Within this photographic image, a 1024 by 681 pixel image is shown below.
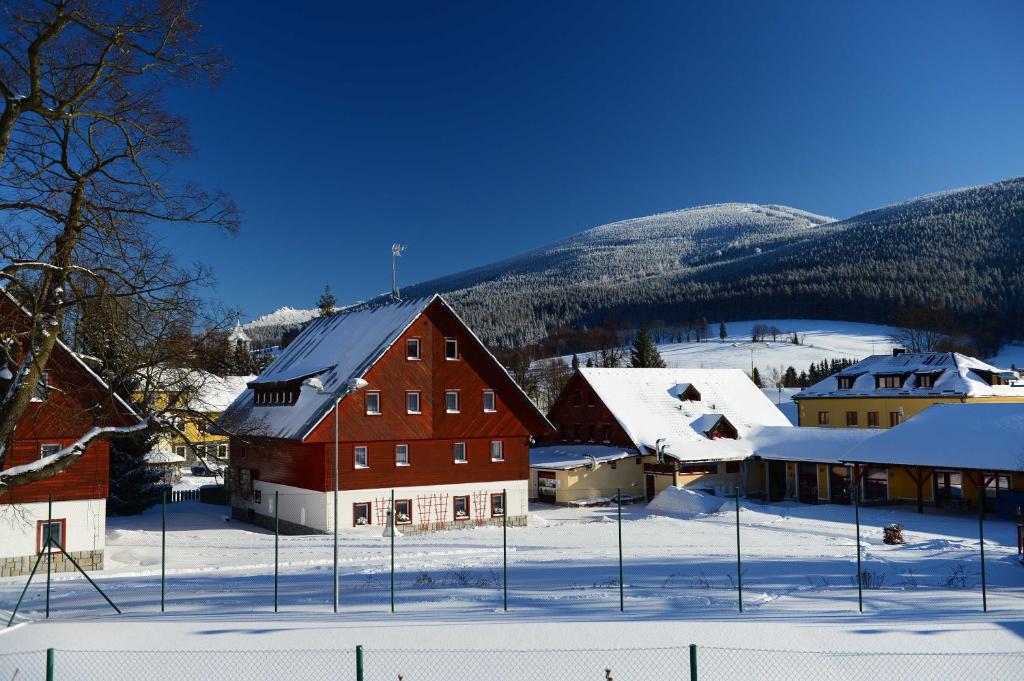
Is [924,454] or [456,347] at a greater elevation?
[456,347]

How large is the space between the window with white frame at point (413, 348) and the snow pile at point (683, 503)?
649 inches

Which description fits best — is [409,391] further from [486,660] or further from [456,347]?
[486,660]

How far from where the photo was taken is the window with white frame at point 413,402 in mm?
38031

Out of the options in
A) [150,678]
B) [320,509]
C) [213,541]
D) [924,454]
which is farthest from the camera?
[924,454]

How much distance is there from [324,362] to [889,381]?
Answer: 147ft

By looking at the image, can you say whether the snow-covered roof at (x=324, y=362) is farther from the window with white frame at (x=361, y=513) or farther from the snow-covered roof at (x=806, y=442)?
the snow-covered roof at (x=806, y=442)

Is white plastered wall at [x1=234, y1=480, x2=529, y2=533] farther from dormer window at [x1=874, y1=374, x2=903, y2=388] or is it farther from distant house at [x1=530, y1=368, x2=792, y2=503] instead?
dormer window at [x1=874, y1=374, x2=903, y2=388]

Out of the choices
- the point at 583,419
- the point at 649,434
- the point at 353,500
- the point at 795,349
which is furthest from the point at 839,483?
the point at 795,349

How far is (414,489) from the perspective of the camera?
37.5 meters

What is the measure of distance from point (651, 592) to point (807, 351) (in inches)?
6091

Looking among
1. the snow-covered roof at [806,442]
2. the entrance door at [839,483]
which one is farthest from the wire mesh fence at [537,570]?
the snow-covered roof at [806,442]

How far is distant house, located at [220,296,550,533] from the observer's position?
36.3m

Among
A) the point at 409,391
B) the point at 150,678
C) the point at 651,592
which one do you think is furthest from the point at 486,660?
the point at 409,391

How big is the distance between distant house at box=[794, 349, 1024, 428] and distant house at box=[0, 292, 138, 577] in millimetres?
54320
